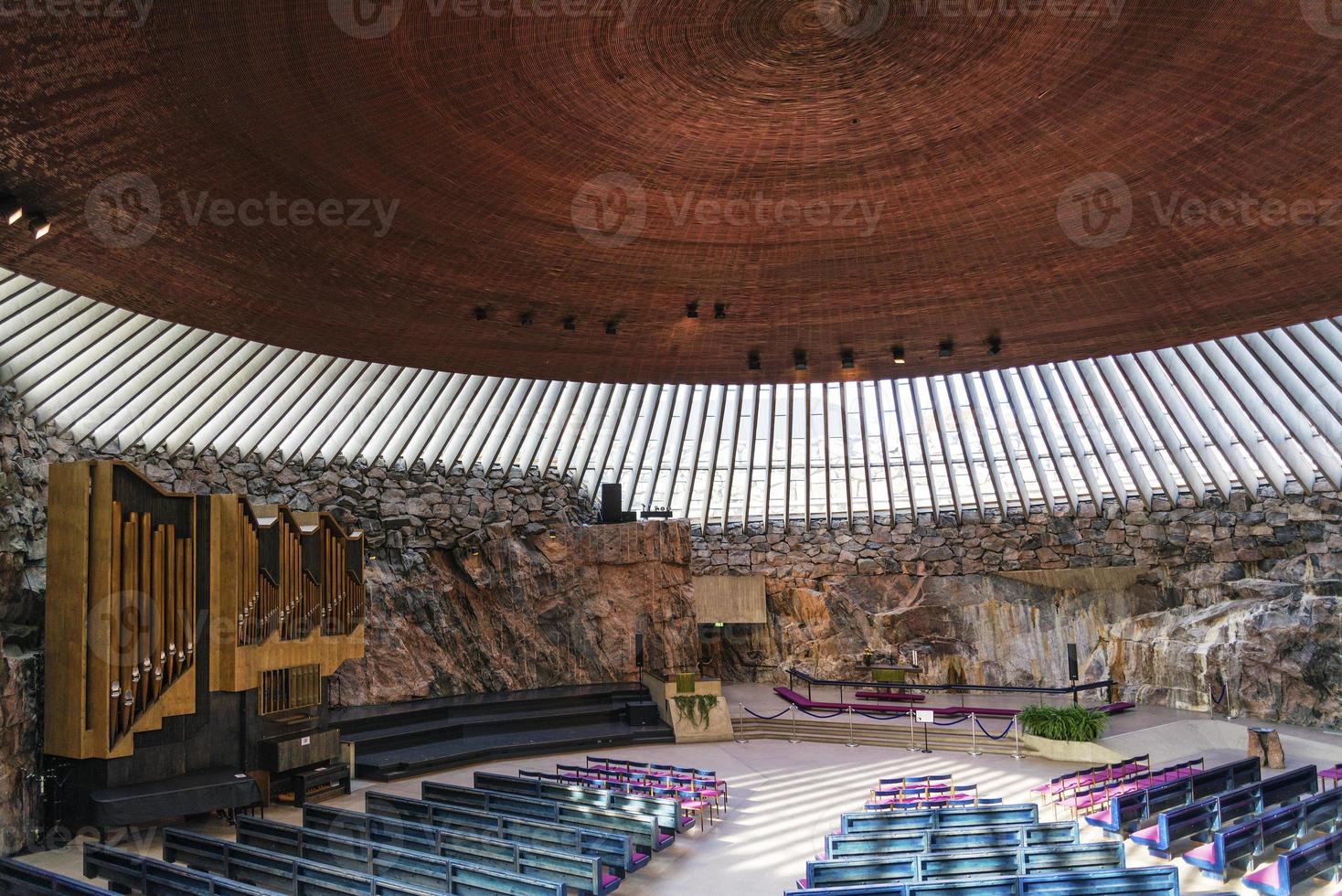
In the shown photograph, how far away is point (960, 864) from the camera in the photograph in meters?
7.12

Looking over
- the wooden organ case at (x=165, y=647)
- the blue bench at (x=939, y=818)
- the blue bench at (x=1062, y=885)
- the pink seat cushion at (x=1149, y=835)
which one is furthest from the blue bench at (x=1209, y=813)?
the wooden organ case at (x=165, y=647)

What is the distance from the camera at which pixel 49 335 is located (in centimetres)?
1259

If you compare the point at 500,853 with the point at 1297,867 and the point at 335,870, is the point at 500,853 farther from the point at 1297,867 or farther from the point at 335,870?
the point at 1297,867

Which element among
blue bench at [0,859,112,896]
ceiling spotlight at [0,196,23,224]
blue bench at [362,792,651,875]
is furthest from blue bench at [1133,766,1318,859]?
ceiling spotlight at [0,196,23,224]

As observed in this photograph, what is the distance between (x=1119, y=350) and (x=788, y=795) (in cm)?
765

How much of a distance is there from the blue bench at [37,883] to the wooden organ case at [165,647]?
2.04m

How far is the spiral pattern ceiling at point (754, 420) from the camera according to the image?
14.0m

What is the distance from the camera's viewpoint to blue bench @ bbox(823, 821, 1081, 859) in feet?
25.3

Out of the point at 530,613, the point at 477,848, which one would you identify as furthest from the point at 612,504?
the point at 477,848

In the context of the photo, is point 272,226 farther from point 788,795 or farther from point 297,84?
point 788,795

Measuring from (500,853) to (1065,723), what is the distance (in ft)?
31.8

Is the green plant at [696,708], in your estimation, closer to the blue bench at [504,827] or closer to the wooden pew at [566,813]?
the wooden pew at [566,813]

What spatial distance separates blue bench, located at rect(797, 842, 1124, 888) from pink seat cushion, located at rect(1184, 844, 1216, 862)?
96 cm

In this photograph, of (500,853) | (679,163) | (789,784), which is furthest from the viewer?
(789,784)
